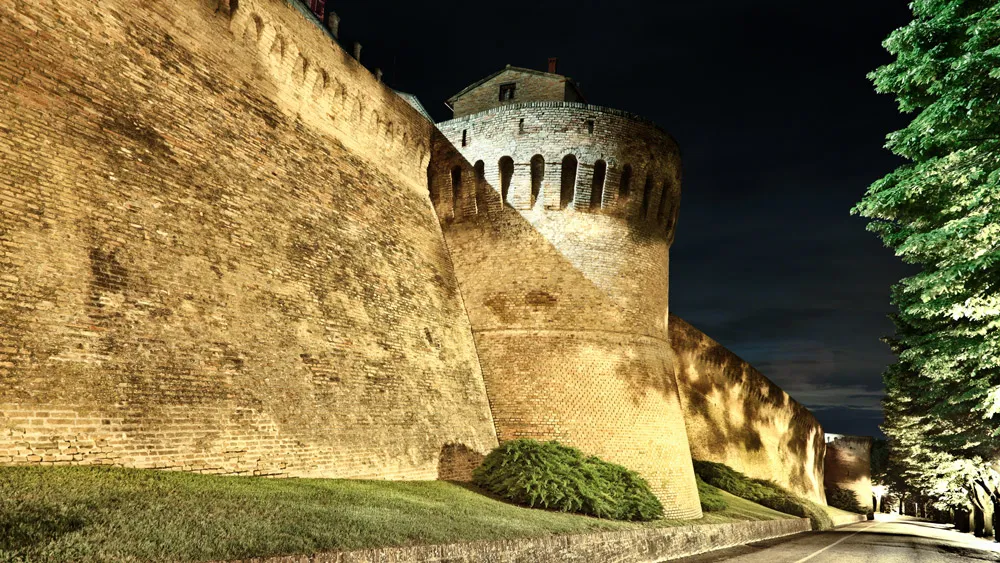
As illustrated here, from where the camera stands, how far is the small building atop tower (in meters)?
24.3

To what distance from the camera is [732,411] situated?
97.8 ft

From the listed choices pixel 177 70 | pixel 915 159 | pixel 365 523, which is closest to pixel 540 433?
pixel 365 523

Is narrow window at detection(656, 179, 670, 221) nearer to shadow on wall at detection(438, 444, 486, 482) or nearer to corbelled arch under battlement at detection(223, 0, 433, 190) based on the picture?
corbelled arch under battlement at detection(223, 0, 433, 190)

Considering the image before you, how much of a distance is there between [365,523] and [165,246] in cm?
488

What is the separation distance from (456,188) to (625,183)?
16.1 feet

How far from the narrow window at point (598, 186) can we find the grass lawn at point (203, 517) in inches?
406

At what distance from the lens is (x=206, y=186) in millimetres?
10344

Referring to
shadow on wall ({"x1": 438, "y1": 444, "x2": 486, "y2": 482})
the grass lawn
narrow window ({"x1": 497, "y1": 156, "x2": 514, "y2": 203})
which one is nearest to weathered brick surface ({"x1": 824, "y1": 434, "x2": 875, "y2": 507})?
narrow window ({"x1": 497, "y1": 156, "x2": 514, "y2": 203})

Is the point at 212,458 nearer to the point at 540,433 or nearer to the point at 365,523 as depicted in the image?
the point at 365,523

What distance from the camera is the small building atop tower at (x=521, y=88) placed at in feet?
79.6

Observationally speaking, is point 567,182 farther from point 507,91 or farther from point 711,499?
point 711,499

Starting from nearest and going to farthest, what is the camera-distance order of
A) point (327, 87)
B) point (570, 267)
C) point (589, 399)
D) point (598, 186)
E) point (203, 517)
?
point (203, 517) < point (327, 87) < point (589, 399) < point (570, 267) < point (598, 186)

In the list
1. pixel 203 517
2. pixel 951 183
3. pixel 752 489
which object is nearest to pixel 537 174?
pixel 951 183

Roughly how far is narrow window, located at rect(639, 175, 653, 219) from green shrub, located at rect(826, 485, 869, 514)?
4132cm
